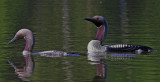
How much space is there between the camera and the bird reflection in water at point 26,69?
41.5 feet

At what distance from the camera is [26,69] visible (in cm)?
1373

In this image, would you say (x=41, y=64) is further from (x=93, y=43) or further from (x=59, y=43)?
(x=59, y=43)

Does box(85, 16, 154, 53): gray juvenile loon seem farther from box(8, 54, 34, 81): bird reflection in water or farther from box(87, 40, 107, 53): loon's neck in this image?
box(8, 54, 34, 81): bird reflection in water

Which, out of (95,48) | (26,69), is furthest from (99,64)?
(95,48)

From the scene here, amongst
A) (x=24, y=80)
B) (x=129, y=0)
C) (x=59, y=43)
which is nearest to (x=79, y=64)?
(x=24, y=80)

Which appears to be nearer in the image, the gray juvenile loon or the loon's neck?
the gray juvenile loon

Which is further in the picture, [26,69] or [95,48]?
[95,48]

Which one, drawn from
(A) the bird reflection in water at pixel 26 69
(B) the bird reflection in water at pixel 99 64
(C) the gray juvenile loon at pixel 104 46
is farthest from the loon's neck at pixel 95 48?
(A) the bird reflection in water at pixel 26 69

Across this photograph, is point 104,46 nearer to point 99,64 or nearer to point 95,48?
point 95,48

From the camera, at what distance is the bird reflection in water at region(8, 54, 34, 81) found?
1265cm

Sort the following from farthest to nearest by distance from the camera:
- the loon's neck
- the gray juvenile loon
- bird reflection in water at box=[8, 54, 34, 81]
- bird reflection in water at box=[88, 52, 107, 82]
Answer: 1. the loon's neck
2. the gray juvenile loon
3. bird reflection in water at box=[8, 54, 34, 81]
4. bird reflection in water at box=[88, 52, 107, 82]

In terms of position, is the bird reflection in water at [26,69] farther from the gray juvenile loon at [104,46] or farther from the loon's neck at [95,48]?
the gray juvenile loon at [104,46]

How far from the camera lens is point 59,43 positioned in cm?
1884

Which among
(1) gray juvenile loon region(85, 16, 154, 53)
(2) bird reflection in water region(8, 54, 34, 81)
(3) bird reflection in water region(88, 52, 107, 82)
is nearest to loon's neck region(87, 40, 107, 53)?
(1) gray juvenile loon region(85, 16, 154, 53)
